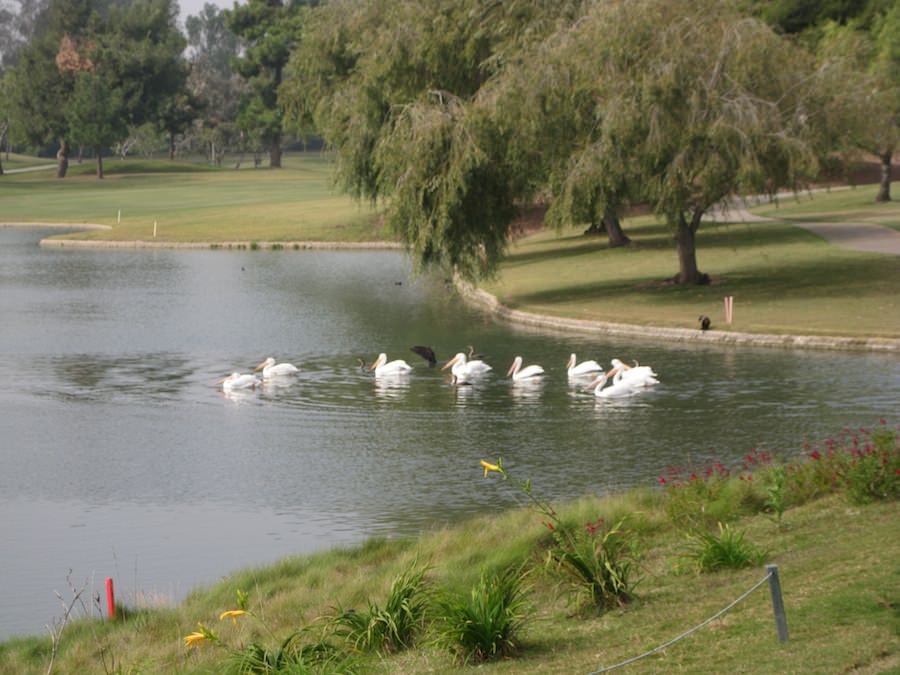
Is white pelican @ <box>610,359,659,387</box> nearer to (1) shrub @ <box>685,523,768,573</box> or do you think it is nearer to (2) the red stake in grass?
(2) the red stake in grass

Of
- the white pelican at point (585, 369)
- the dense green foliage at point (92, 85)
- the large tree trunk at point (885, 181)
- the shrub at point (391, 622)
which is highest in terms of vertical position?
the dense green foliage at point (92, 85)

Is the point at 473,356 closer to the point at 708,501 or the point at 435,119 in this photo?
the point at 435,119

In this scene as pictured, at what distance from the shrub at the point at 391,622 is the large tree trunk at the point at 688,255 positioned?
93.2ft

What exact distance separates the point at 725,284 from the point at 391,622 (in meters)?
30.9

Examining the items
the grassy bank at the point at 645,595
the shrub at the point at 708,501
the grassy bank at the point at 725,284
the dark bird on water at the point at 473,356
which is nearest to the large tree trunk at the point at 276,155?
the grassy bank at the point at 725,284

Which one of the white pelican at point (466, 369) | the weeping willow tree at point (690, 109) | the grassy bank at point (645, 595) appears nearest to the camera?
the grassy bank at point (645, 595)

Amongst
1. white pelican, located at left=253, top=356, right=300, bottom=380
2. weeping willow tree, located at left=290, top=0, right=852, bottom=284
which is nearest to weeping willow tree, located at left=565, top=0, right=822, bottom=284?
weeping willow tree, located at left=290, top=0, right=852, bottom=284

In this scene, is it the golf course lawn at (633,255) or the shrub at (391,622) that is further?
the golf course lawn at (633,255)

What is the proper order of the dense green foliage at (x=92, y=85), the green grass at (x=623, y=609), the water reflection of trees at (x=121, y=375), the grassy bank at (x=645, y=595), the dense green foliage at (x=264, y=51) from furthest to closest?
the dense green foliage at (x=264, y=51), the dense green foliage at (x=92, y=85), the water reflection of trees at (x=121, y=375), the grassy bank at (x=645, y=595), the green grass at (x=623, y=609)

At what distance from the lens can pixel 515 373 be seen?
1130 inches

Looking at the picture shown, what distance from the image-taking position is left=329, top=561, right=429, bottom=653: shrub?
11.0 m

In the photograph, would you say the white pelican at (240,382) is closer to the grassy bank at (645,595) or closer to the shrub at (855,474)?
the grassy bank at (645,595)

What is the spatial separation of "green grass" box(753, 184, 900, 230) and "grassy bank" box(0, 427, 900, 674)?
41382 mm

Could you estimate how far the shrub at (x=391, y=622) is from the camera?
11.0m
